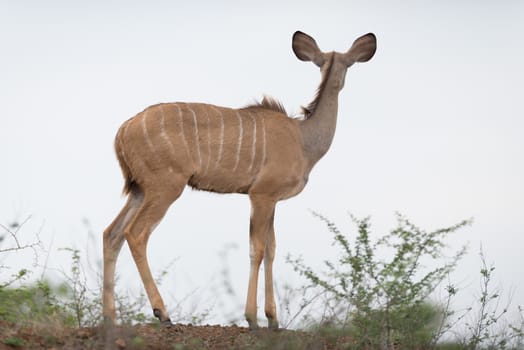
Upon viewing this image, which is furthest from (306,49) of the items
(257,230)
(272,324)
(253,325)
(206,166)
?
(253,325)

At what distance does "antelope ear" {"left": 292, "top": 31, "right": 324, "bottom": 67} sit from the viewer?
37.0 feet

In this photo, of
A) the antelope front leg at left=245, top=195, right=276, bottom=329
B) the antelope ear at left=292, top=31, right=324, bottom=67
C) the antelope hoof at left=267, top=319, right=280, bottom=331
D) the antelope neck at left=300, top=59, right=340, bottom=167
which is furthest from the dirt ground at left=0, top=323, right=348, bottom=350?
the antelope ear at left=292, top=31, right=324, bottom=67

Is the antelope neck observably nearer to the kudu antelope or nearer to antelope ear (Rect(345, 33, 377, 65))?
the kudu antelope

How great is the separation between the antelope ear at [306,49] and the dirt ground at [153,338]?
3.60 metres

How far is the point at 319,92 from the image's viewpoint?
36.6 ft

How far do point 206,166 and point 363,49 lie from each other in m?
2.90

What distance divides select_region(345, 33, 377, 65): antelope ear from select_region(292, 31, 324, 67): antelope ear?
1.22 ft

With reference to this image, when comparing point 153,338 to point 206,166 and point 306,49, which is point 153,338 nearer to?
point 206,166

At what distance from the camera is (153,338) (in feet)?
29.0

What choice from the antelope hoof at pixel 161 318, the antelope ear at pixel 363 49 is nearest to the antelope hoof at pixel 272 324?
the antelope hoof at pixel 161 318

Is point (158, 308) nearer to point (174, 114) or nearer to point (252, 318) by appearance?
point (252, 318)

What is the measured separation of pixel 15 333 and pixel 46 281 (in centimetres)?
149

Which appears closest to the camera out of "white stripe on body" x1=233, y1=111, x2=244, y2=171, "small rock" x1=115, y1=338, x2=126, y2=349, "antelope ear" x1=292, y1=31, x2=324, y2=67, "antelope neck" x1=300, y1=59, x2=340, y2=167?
"small rock" x1=115, y1=338, x2=126, y2=349

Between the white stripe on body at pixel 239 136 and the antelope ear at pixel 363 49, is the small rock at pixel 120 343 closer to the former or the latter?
the white stripe on body at pixel 239 136
